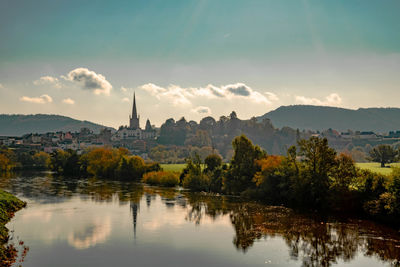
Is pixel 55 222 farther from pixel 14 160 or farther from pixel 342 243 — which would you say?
pixel 14 160

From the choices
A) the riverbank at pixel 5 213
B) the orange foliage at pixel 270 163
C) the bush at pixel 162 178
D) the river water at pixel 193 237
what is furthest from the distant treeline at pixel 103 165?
the riverbank at pixel 5 213

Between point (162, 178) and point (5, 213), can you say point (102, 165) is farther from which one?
point (5, 213)

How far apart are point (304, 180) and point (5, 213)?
3894 centimetres

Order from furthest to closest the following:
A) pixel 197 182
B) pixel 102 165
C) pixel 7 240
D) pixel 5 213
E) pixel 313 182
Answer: pixel 102 165 < pixel 197 182 < pixel 313 182 < pixel 5 213 < pixel 7 240

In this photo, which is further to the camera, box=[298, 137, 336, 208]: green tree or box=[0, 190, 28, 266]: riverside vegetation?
box=[298, 137, 336, 208]: green tree

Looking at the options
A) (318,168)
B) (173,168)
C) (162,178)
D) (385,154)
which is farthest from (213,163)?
(173,168)

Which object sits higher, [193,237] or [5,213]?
[5,213]

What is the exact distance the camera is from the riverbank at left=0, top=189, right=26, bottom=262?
3076 cm

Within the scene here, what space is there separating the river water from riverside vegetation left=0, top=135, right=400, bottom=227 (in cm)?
354

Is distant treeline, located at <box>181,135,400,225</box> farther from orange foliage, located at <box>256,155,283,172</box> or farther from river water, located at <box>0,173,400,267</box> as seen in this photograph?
river water, located at <box>0,173,400,267</box>

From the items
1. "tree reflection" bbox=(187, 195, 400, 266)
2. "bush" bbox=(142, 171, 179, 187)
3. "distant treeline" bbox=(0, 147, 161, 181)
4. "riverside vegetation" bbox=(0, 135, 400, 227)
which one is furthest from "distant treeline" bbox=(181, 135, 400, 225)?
"distant treeline" bbox=(0, 147, 161, 181)

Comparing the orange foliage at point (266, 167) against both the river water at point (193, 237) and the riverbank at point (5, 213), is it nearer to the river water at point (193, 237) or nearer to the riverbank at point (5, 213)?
the river water at point (193, 237)

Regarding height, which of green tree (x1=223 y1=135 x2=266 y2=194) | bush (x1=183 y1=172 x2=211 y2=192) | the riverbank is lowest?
the riverbank

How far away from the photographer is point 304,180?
Answer: 55844mm
